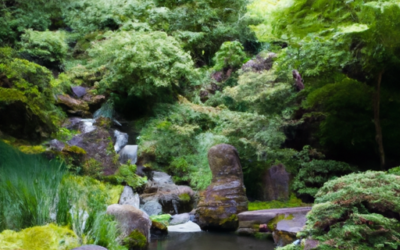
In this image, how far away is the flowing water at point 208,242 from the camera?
5.54 m

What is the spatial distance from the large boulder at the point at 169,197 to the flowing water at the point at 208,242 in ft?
6.32

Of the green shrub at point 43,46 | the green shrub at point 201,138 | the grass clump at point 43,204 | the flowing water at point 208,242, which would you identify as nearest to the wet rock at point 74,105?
the green shrub at point 43,46

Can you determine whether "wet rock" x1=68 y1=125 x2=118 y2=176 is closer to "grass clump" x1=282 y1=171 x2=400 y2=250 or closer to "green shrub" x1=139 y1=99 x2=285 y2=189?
"green shrub" x1=139 y1=99 x2=285 y2=189

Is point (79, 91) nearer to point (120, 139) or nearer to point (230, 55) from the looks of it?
point (120, 139)

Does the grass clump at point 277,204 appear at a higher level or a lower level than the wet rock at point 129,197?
lower

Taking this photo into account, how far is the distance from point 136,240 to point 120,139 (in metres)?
6.69

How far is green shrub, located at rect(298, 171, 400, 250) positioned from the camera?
2.61 m

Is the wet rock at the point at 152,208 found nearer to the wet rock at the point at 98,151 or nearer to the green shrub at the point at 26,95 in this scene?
the wet rock at the point at 98,151

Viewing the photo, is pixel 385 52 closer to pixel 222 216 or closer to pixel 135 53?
pixel 222 216

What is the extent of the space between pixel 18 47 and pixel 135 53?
214 inches

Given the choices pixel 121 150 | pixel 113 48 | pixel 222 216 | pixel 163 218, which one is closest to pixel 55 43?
pixel 113 48

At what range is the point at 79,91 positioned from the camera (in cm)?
1348

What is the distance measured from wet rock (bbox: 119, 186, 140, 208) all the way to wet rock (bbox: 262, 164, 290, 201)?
328 centimetres

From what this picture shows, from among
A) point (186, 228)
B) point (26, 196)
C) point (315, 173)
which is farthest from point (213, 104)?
point (26, 196)
